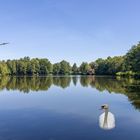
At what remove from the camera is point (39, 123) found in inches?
816

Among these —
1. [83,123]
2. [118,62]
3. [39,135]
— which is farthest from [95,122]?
[118,62]

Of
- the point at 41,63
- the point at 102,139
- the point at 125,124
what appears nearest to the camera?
the point at 102,139

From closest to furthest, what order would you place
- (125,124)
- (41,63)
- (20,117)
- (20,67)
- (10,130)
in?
(10,130)
(125,124)
(20,117)
(20,67)
(41,63)

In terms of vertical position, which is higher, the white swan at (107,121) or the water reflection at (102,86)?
the white swan at (107,121)

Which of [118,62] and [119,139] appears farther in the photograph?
[118,62]

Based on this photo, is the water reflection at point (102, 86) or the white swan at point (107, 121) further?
the water reflection at point (102, 86)

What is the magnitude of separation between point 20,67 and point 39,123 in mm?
165729

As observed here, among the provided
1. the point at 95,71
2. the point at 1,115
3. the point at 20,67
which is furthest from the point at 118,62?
the point at 1,115

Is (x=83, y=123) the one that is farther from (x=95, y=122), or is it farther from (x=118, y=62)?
(x=118, y=62)

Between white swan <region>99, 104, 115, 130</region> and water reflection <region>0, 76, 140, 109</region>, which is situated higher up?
white swan <region>99, 104, 115, 130</region>

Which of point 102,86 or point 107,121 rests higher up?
point 107,121

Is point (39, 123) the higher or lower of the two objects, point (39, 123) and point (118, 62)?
the lower

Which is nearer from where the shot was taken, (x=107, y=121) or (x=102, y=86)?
(x=107, y=121)

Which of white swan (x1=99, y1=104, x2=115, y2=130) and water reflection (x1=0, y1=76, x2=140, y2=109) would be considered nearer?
white swan (x1=99, y1=104, x2=115, y2=130)
